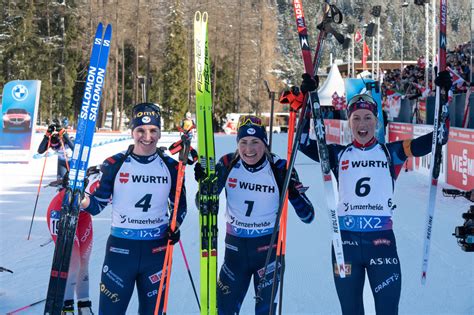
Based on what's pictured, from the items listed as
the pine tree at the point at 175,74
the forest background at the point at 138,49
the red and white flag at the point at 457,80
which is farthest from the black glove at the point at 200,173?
the pine tree at the point at 175,74

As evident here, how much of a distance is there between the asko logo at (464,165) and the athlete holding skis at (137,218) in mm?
9449

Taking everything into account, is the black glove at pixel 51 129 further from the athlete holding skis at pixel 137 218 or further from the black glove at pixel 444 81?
the black glove at pixel 444 81

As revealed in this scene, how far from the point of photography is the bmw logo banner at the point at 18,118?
20.1 m

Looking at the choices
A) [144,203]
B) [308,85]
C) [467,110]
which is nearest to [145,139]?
[144,203]

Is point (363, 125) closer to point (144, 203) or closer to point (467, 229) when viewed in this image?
point (467, 229)

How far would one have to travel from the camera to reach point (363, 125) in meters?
4.46

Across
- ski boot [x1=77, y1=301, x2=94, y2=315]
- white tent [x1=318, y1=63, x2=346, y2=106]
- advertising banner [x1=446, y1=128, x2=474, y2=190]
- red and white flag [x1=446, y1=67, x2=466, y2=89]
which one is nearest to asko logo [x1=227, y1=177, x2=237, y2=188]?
ski boot [x1=77, y1=301, x2=94, y2=315]

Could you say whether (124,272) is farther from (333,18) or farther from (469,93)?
(469,93)

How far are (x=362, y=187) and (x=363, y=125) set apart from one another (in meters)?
0.44

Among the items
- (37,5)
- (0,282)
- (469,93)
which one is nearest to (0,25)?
(37,5)

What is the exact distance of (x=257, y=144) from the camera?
4.48 m

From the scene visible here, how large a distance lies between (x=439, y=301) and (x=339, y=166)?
2317mm

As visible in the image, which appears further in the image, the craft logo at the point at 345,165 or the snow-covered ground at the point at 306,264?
the snow-covered ground at the point at 306,264

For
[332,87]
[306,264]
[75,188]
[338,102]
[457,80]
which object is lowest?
[306,264]
